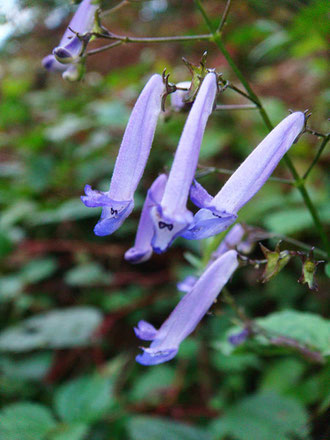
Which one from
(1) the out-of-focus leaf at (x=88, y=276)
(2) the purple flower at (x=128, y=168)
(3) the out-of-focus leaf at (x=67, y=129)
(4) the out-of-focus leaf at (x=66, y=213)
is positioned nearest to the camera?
(2) the purple flower at (x=128, y=168)

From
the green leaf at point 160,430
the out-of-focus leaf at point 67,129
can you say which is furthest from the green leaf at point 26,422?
the out-of-focus leaf at point 67,129

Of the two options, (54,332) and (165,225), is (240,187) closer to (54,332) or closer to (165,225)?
(165,225)

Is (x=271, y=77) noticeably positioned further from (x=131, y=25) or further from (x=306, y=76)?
(x=131, y=25)

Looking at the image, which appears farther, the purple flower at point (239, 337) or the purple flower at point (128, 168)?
the purple flower at point (239, 337)

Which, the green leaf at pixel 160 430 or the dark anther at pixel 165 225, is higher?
the dark anther at pixel 165 225

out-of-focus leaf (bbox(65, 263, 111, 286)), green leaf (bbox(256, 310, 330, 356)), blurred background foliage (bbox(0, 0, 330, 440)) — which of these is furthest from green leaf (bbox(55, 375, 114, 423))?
out-of-focus leaf (bbox(65, 263, 111, 286))

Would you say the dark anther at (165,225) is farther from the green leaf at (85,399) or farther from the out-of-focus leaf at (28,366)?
the out-of-focus leaf at (28,366)

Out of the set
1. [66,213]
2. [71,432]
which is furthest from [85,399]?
[66,213]
